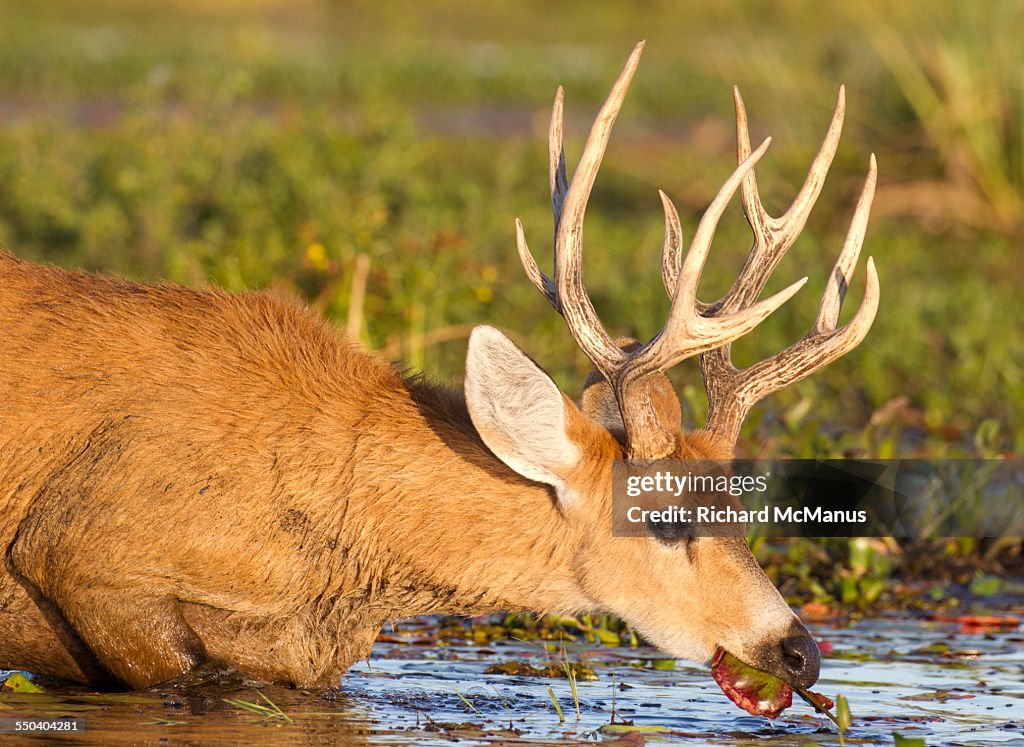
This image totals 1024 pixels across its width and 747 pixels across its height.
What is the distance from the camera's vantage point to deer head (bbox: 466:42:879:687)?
16.6ft

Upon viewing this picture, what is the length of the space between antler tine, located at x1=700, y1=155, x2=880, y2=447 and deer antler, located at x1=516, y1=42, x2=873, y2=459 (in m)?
0.01

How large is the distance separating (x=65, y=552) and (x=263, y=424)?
0.68m

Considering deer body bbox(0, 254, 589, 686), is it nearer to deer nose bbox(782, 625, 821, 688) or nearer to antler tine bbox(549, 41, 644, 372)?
antler tine bbox(549, 41, 644, 372)

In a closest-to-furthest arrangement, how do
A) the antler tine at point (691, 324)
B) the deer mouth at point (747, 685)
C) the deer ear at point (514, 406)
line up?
1. the antler tine at point (691, 324)
2. the deer ear at point (514, 406)
3. the deer mouth at point (747, 685)

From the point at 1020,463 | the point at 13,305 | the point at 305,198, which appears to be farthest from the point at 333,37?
the point at 13,305

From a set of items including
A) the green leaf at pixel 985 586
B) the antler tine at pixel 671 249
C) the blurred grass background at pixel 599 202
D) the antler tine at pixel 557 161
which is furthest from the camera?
the blurred grass background at pixel 599 202

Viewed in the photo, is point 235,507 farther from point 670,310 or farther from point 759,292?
point 759,292

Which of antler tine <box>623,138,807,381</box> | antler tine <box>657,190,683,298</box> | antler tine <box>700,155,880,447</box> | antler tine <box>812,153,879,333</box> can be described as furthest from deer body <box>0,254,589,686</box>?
antler tine <box>812,153,879,333</box>

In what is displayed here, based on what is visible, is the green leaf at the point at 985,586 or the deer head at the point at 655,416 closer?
the deer head at the point at 655,416

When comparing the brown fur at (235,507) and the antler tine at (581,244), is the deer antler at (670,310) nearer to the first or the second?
the antler tine at (581,244)

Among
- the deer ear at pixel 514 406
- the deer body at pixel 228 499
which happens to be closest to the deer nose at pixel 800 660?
the deer body at pixel 228 499

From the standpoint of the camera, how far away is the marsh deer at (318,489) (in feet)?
16.8

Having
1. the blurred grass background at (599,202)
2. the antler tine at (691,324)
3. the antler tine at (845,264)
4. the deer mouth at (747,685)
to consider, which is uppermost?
the blurred grass background at (599,202)

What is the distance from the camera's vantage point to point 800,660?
5.17m
